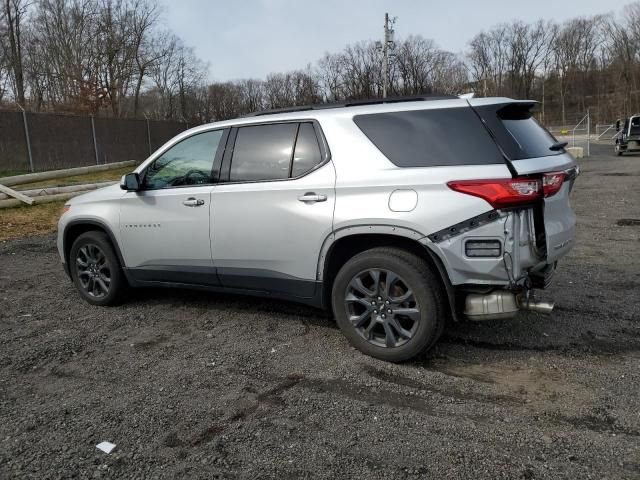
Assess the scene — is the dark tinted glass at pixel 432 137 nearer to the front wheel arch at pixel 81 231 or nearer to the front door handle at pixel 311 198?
the front door handle at pixel 311 198

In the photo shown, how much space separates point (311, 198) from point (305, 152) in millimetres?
408

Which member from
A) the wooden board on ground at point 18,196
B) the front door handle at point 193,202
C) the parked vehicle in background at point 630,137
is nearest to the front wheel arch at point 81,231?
the front door handle at point 193,202

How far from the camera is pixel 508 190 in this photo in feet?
10.4

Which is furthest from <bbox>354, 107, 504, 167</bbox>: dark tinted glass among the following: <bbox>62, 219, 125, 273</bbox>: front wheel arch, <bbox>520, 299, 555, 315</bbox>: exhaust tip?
<bbox>62, 219, 125, 273</bbox>: front wheel arch

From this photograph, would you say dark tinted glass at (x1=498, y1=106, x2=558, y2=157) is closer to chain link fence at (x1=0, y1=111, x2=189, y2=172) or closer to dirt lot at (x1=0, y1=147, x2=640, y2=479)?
dirt lot at (x1=0, y1=147, x2=640, y2=479)

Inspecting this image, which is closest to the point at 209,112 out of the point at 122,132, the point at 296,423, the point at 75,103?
the point at 75,103

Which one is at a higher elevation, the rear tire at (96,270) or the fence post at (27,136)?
the fence post at (27,136)

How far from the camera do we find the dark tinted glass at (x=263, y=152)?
13.5 feet

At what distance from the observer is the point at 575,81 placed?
8444cm

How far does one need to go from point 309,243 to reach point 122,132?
24778 mm

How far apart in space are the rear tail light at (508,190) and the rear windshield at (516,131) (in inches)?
7.6

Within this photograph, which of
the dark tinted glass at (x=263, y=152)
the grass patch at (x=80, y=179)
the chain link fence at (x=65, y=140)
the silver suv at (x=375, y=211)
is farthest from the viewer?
the chain link fence at (x=65, y=140)

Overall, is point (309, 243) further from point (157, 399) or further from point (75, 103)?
point (75, 103)

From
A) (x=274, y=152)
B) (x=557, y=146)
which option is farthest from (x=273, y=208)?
(x=557, y=146)
